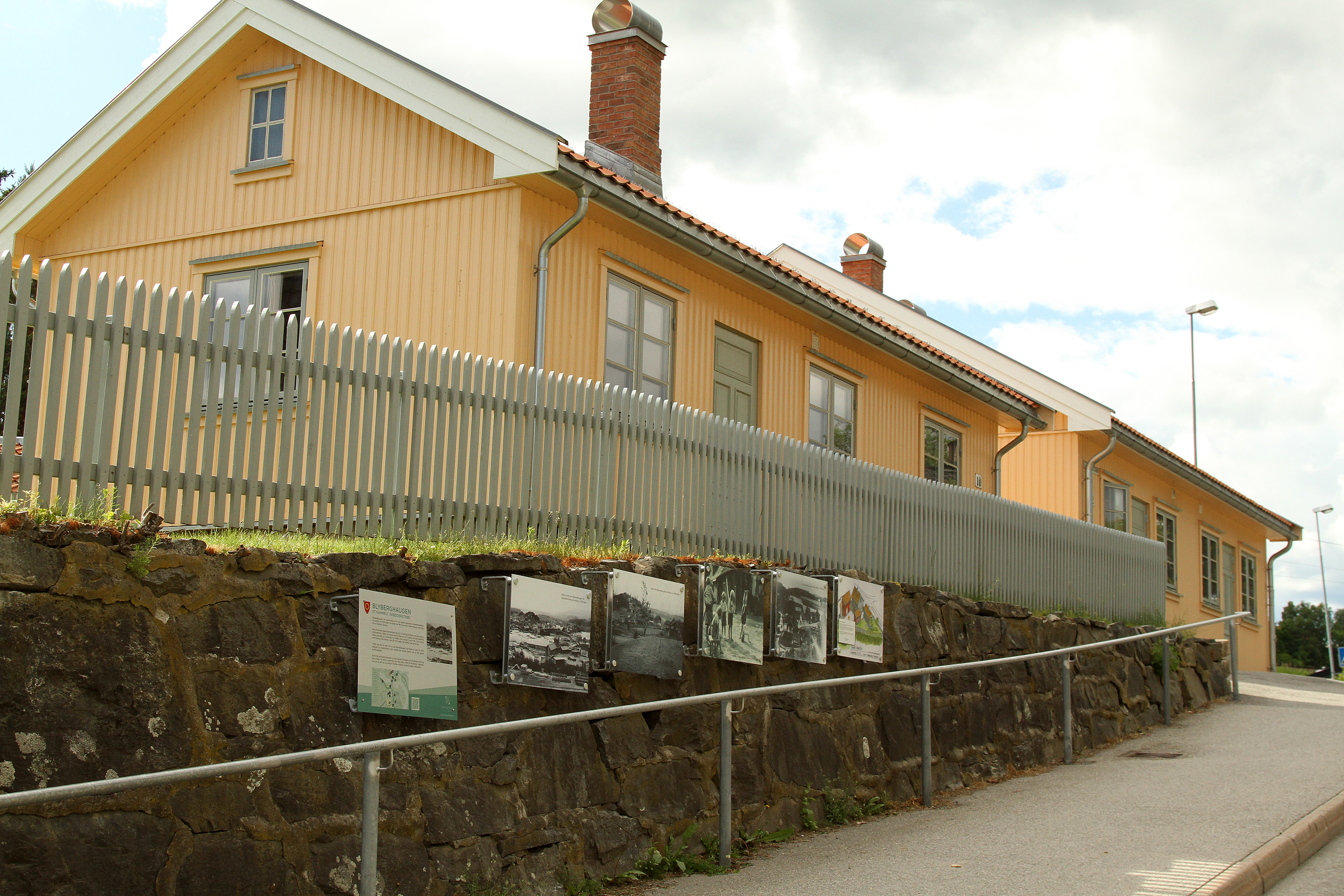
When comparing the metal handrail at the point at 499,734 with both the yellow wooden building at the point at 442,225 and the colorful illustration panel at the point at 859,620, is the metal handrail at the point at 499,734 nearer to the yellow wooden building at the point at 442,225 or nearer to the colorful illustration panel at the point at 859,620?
the colorful illustration panel at the point at 859,620

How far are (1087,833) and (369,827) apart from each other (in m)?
4.97

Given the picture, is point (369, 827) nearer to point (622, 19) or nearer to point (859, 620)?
point (859, 620)

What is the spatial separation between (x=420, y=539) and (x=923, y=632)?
5106 millimetres

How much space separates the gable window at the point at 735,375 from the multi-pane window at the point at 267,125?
4.92 metres

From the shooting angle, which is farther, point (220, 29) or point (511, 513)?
point (220, 29)

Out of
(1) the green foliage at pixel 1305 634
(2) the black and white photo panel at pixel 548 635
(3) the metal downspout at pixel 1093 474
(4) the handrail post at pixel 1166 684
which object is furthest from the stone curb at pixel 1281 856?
(1) the green foliage at pixel 1305 634

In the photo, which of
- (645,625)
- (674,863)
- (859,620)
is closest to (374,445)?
(645,625)

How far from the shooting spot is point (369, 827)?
5.19 metres

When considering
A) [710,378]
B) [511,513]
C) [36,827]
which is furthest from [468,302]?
[36,827]

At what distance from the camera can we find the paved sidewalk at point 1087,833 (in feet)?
22.8

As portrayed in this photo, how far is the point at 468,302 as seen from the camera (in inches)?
458

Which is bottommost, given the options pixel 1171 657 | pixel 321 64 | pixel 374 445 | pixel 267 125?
pixel 1171 657

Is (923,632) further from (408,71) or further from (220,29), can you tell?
(220,29)

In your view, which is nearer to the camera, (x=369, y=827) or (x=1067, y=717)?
(x=369, y=827)
